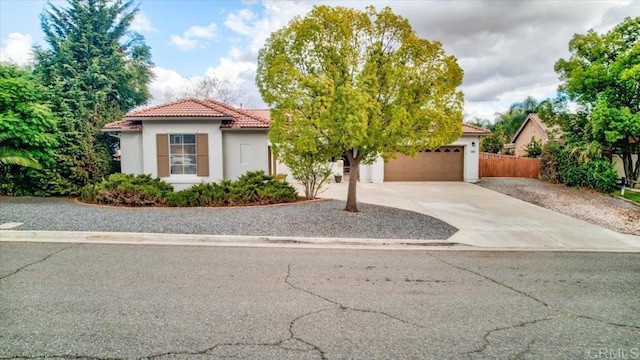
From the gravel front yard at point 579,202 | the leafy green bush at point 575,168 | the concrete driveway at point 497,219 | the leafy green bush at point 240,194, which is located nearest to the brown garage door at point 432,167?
the gravel front yard at point 579,202

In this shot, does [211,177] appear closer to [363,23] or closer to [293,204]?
[293,204]

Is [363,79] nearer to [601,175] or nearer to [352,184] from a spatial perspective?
[352,184]

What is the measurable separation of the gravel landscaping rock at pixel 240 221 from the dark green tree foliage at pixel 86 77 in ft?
11.9

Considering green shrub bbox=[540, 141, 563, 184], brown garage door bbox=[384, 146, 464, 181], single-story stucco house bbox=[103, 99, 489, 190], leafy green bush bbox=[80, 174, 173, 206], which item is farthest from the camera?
brown garage door bbox=[384, 146, 464, 181]

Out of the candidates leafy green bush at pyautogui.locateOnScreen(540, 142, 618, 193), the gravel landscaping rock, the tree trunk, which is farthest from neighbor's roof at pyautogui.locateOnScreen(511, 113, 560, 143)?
the gravel landscaping rock

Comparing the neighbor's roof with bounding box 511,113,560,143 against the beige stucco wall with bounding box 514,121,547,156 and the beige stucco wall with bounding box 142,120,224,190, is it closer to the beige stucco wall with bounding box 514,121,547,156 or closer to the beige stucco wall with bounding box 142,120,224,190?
the beige stucco wall with bounding box 514,121,547,156

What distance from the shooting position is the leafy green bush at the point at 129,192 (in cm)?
1168

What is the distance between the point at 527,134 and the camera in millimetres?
36906

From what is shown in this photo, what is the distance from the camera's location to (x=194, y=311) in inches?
174

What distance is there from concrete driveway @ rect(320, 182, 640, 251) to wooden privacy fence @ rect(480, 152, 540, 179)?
640cm

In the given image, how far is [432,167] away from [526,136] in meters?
21.0

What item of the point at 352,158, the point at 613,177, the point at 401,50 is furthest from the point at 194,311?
the point at 613,177

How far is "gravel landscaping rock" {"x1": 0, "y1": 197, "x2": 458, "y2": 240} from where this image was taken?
346 inches

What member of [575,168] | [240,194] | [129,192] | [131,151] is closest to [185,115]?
[131,151]
